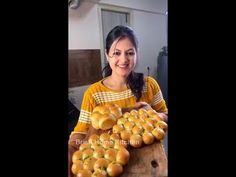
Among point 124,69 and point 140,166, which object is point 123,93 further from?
point 140,166

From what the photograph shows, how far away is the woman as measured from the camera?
3.56 feet

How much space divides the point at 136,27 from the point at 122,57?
0.47 feet

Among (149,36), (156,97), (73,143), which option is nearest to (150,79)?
(156,97)

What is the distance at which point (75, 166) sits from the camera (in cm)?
104

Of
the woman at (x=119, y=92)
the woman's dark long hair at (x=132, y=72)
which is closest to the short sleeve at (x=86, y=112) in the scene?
the woman at (x=119, y=92)

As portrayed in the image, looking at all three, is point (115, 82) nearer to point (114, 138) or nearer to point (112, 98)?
point (112, 98)

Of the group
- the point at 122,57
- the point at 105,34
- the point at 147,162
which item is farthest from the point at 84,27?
the point at 147,162

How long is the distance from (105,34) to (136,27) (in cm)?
14

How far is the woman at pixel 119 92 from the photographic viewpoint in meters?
1.08

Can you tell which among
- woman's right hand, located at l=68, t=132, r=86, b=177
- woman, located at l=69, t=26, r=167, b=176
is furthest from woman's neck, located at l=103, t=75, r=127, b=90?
woman's right hand, located at l=68, t=132, r=86, b=177

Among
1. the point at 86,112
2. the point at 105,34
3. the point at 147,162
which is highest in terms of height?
the point at 105,34

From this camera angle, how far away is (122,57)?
106 centimetres

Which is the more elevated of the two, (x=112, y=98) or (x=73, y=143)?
(x=112, y=98)

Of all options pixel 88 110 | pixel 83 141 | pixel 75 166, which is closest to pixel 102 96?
pixel 88 110
